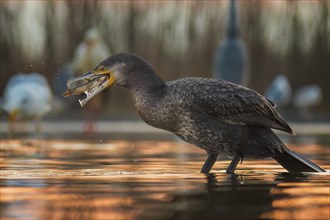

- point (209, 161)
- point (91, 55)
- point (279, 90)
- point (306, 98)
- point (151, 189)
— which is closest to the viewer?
point (151, 189)

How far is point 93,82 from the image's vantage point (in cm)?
684

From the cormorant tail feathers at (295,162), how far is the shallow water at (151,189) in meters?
0.11

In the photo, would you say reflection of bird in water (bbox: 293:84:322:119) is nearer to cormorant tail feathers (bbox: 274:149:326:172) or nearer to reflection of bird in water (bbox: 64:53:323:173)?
cormorant tail feathers (bbox: 274:149:326:172)

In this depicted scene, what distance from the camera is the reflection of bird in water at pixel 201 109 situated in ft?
21.7

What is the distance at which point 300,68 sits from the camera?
21.0 m

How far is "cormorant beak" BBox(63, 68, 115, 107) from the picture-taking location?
6.79m

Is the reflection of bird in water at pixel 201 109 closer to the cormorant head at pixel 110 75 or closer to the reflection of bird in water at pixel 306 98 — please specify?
the cormorant head at pixel 110 75

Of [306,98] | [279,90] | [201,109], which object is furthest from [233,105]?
[306,98]

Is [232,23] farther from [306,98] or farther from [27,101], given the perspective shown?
[27,101]

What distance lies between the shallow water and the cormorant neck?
8.90 metres

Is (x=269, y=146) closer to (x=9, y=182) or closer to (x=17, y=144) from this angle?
(x=9, y=182)

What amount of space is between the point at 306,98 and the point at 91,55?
425 cm

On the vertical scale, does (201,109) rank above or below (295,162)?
above

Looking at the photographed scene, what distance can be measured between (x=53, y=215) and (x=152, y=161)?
14.4ft
